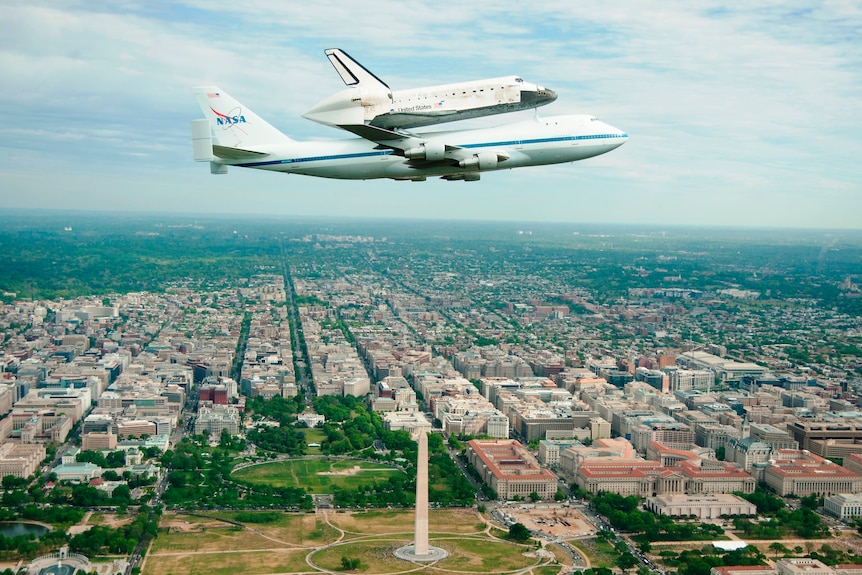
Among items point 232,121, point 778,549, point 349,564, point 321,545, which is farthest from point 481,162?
point 778,549

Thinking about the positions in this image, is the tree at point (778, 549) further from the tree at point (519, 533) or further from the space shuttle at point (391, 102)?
the space shuttle at point (391, 102)

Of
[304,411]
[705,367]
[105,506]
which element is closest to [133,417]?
[304,411]

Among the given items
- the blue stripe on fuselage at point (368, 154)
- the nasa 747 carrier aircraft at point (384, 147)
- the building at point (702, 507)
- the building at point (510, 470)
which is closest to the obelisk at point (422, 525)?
the building at point (510, 470)

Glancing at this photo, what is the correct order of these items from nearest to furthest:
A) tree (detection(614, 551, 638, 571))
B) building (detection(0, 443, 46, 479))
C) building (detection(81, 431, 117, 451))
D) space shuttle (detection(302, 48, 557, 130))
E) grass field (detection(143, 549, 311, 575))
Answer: space shuttle (detection(302, 48, 557, 130)) → grass field (detection(143, 549, 311, 575)) → tree (detection(614, 551, 638, 571)) → building (detection(0, 443, 46, 479)) → building (detection(81, 431, 117, 451))

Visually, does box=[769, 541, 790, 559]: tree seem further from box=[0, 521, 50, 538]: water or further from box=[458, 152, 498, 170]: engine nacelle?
box=[0, 521, 50, 538]: water

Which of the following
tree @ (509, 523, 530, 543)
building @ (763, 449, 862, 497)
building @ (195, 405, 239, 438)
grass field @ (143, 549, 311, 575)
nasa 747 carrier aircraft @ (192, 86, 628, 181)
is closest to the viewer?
nasa 747 carrier aircraft @ (192, 86, 628, 181)

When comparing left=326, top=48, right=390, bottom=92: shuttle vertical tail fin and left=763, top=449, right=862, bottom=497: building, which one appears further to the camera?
left=763, top=449, right=862, bottom=497: building

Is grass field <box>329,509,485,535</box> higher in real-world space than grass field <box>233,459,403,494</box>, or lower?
lower

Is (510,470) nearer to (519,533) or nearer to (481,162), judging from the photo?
(519,533)

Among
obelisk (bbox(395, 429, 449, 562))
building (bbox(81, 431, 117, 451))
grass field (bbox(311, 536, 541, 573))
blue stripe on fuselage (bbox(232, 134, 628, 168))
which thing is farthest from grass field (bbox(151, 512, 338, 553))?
blue stripe on fuselage (bbox(232, 134, 628, 168))
